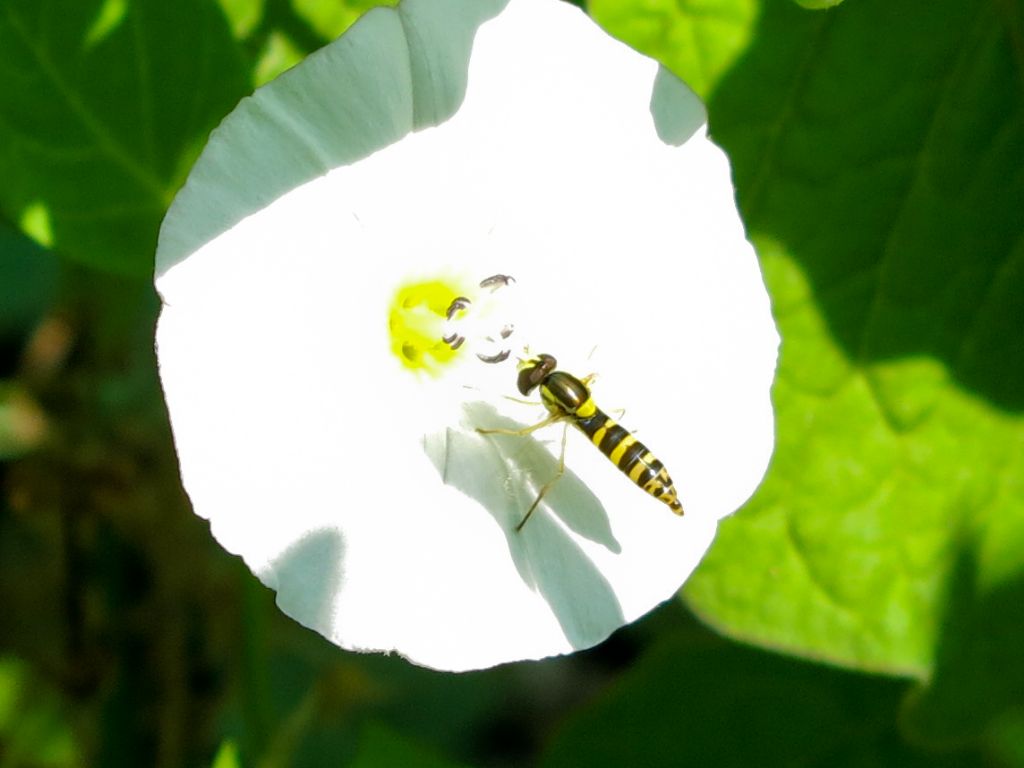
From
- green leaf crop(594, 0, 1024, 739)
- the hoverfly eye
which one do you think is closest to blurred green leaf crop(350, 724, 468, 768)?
green leaf crop(594, 0, 1024, 739)

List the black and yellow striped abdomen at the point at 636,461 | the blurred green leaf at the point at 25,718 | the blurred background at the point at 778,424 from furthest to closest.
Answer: the blurred green leaf at the point at 25,718, the blurred background at the point at 778,424, the black and yellow striped abdomen at the point at 636,461

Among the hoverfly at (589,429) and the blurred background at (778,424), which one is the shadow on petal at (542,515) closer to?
the hoverfly at (589,429)

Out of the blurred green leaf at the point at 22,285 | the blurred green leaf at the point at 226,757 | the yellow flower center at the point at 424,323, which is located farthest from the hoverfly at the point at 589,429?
the blurred green leaf at the point at 22,285

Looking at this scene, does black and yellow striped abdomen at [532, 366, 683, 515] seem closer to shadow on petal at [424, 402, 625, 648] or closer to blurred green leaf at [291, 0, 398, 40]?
shadow on petal at [424, 402, 625, 648]

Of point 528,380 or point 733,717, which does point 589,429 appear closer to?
point 528,380

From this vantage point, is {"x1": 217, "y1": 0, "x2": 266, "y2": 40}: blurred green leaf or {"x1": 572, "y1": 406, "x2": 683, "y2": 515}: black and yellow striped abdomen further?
{"x1": 217, "y1": 0, "x2": 266, "y2": 40}: blurred green leaf

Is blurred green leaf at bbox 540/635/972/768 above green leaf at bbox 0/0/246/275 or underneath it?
underneath

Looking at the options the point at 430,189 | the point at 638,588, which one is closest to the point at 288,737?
the point at 638,588

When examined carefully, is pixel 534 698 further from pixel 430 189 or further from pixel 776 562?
pixel 430 189
